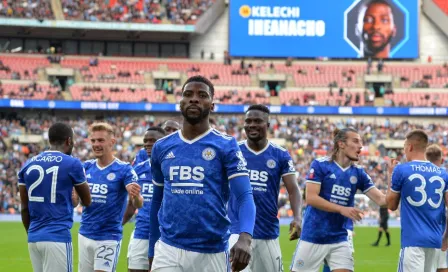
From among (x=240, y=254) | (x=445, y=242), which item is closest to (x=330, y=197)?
(x=445, y=242)

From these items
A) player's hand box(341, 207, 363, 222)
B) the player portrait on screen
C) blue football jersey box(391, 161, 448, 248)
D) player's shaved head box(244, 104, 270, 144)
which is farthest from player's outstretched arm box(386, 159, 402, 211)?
the player portrait on screen

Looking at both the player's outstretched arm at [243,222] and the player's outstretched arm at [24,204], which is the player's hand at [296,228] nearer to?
the player's outstretched arm at [243,222]

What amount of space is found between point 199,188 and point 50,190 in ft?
8.09

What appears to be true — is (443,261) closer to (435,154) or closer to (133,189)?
(435,154)

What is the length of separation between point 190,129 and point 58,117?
5126cm

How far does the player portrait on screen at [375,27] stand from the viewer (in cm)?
6275

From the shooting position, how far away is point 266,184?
920 cm

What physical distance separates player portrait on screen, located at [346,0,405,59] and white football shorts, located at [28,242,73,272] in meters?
56.2

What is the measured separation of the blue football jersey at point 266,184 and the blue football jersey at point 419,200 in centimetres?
127

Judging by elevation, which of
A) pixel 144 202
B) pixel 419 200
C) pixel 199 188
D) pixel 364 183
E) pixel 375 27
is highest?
pixel 375 27

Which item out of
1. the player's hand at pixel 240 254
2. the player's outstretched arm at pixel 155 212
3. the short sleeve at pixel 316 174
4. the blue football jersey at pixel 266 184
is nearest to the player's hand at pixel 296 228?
the blue football jersey at pixel 266 184

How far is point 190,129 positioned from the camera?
21.0 ft

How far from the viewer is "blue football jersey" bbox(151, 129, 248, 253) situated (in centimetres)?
632

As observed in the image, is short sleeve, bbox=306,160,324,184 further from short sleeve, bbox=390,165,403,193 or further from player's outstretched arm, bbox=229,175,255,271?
player's outstretched arm, bbox=229,175,255,271
